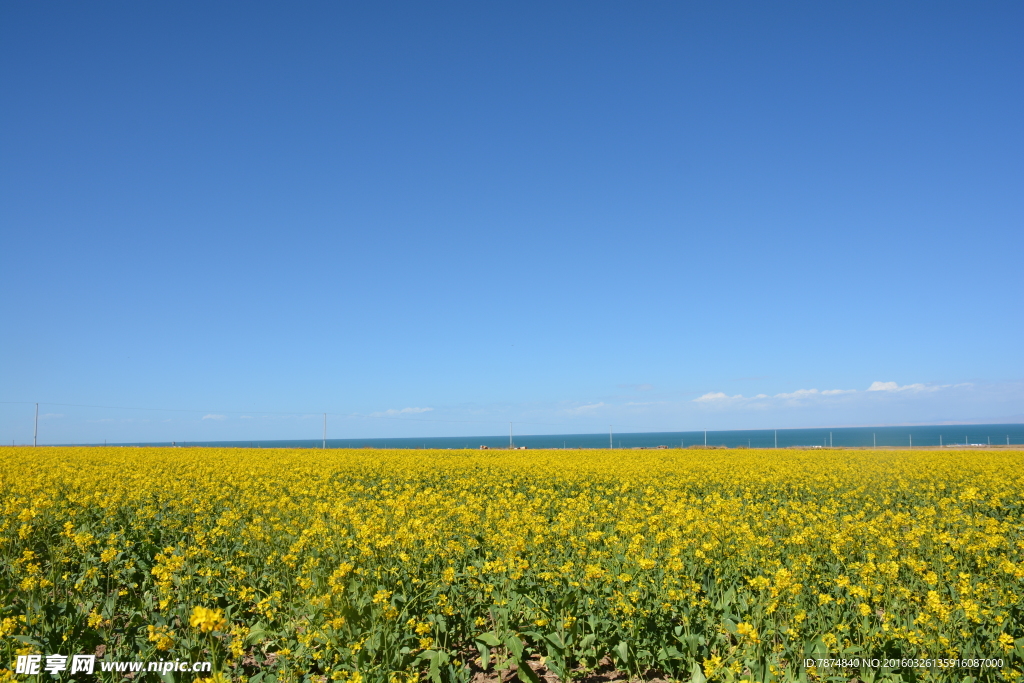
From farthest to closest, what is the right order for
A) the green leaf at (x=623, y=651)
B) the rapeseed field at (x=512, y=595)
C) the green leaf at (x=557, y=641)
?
the green leaf at (x=557, y=641), the green leaf at (x=623, y=651), the rapeseed field at (x=512, y=595)

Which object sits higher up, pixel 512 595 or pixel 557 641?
pixel 512 595

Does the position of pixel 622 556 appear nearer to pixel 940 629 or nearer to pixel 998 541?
pixel 940 629

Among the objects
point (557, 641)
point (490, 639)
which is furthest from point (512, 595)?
point (557, 641)

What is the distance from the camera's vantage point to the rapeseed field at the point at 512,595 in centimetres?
492

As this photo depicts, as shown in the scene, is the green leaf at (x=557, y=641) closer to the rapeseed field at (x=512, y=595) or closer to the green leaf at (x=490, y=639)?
the rapeseed field at (x=512, y=595)

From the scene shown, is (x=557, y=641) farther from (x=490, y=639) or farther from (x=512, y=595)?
(x=512, y=595)

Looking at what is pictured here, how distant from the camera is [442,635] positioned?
5758 mm

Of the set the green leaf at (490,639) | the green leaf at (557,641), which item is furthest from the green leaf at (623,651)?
the green leaf at (490,639)

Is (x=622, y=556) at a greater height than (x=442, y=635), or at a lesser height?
greater

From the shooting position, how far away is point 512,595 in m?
5.99

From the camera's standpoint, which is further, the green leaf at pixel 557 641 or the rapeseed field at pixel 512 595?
the green leaf at pixel 557 641

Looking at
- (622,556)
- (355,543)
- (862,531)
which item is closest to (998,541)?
(862,531)

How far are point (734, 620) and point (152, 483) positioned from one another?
38.9 feet

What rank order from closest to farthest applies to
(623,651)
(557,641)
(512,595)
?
1. (623,651)
2. (557,641)
3. (512,595)
